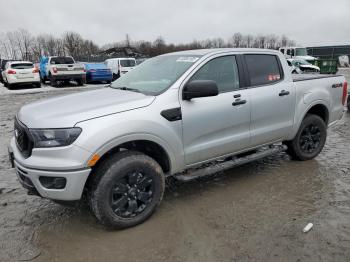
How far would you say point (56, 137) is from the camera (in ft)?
9.69

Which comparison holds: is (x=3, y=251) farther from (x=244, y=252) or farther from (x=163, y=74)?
(x=163, y=74)

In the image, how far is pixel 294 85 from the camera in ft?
15.7

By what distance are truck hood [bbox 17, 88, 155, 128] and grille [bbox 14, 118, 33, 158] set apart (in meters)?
0.06

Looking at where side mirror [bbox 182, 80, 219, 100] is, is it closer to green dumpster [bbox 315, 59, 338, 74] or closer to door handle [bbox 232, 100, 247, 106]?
door handle [bbox 232, 100, 247, 106]

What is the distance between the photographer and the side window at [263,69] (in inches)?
173

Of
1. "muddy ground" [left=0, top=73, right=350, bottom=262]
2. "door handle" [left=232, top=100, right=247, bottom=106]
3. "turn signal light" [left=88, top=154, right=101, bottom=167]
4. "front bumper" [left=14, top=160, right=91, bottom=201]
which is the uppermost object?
"door handle" [left=232, top=100, right=247, bottom=106]

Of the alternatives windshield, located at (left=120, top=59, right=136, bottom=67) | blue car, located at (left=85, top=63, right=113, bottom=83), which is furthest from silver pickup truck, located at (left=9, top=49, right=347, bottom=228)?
windshield, located at (left=120, top=59, right=136, bottom=67)

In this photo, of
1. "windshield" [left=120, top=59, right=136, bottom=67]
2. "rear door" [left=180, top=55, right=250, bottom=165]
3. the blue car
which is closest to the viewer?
"rear door" [left=180, top=55, right=250, bottom=165]

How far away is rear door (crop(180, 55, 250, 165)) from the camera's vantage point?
3.65 meters

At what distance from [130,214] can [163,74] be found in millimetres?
1692

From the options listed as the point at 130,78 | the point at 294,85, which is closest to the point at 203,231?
the point at 130,78

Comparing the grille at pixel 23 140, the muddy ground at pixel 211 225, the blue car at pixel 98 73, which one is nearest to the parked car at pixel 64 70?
the blue car at pixel 98 73

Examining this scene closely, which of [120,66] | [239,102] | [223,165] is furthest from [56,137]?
[120,66]

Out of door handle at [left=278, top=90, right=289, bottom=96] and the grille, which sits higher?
door handle at [left=278, top=90, right=289, bottom=96]
